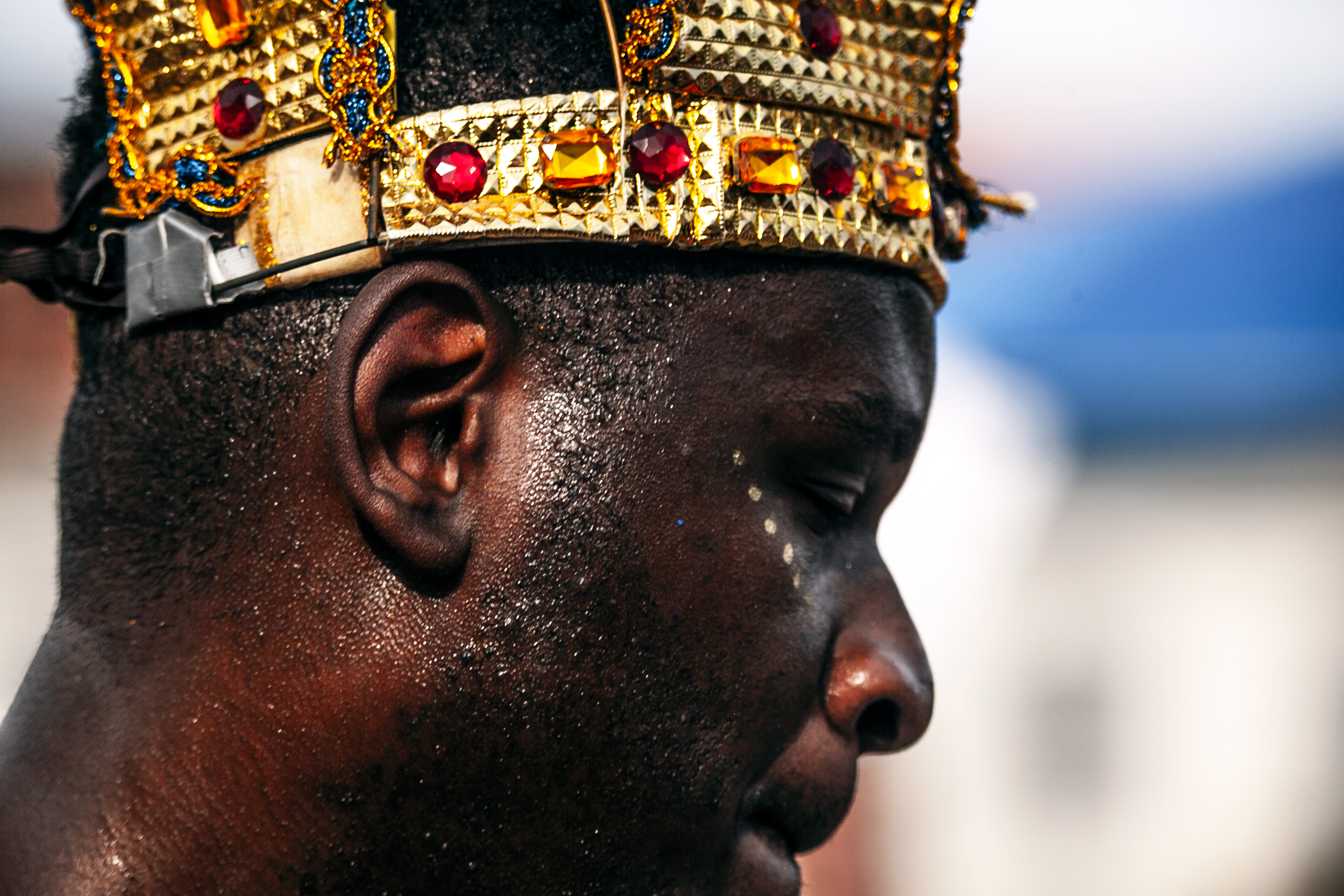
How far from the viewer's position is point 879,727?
197 cm

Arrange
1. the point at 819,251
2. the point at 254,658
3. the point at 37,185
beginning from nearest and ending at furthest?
the point at 254,658 → the point at 819,251 → the point at 37,185

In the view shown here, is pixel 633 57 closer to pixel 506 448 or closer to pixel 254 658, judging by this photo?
pixel 506 448

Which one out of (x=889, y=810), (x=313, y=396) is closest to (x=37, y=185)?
(x=889, y=810)

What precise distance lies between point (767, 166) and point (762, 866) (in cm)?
101

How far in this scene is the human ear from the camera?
1.67m

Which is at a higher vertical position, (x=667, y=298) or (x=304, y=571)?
(x=667, y=298)

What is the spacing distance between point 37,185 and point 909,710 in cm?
778

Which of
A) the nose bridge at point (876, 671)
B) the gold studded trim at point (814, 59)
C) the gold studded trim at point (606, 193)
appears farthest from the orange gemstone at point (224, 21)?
the nose bridge at point (876, 671)

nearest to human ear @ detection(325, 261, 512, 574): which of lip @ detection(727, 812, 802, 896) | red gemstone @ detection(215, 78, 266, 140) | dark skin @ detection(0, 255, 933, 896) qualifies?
dark skin @ detection(0, 255, 933, 896)

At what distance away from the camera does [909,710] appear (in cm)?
194

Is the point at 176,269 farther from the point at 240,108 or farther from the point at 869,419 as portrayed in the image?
the point at 869,419

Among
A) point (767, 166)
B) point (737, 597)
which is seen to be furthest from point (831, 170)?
point (737, 597)

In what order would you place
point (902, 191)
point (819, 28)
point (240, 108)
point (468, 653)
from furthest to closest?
1. point (902, 191)
2. point (819, 28)
3. point (240, 108)
4. point (468, 653)

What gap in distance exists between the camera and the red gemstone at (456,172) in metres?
1.73
